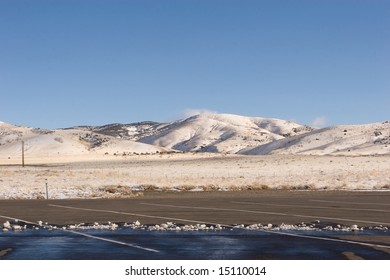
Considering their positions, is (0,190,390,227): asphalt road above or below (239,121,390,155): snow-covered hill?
below

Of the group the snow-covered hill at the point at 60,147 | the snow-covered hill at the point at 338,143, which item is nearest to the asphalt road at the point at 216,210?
the snow-covered hill at the point at 60,147

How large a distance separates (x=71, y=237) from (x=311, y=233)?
545 centimetres

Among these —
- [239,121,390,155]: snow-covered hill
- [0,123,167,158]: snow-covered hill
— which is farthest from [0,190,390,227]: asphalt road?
[239,121,390,155]: snow-covered hill

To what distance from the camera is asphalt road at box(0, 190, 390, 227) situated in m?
19.1

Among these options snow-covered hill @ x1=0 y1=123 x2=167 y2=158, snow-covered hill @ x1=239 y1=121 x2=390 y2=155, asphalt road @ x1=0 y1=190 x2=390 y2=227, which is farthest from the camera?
snow-covered hill @ x1=239 y1=121 x2=390 y2=155

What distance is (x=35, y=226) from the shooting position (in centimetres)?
1755

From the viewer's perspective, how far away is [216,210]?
22188mm

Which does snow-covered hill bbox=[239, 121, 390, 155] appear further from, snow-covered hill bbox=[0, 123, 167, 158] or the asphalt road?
the asphalt road

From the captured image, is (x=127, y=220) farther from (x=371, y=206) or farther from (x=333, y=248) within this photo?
(x=371, y=206)

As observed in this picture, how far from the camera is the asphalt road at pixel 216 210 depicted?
19078 mm

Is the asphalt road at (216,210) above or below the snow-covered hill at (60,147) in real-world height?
below

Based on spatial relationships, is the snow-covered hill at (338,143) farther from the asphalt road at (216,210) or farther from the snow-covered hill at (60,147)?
the asphalt road at (216,210)
